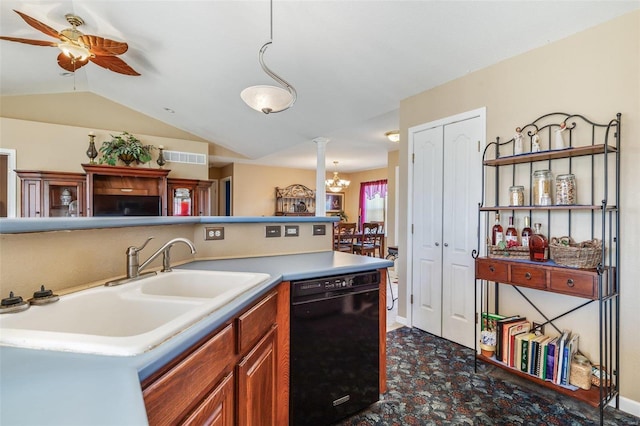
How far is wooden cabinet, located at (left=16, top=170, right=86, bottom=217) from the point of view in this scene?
4.68 m

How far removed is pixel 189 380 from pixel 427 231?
270cm

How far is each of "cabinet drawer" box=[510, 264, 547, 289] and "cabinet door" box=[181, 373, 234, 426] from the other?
196 cm

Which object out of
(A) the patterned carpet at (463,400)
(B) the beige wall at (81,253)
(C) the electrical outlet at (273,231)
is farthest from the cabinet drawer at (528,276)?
(B) the beige wall at (81,253)

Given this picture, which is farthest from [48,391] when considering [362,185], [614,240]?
[362,185]

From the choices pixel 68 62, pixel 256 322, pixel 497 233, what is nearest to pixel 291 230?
pixel 256 322

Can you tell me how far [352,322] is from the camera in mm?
1726

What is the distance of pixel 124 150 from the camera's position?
5.18 metres

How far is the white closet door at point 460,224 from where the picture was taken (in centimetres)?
268

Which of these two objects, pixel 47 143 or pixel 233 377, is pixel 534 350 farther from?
pixel 47 143

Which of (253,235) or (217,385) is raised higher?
(253,235)

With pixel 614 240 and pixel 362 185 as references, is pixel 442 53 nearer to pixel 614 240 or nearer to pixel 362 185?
pixel 614 240

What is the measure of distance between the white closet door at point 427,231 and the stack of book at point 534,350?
776 mm

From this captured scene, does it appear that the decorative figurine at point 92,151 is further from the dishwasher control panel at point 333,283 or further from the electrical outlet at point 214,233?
the dishwasher control panel at point 333,283

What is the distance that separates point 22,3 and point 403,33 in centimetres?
360
